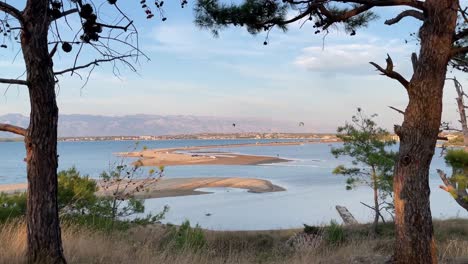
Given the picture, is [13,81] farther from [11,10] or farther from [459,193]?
[459,193]

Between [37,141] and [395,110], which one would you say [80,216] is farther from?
[395,110]

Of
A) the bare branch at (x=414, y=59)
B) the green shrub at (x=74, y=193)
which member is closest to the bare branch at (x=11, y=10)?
the bare branch at (x=414, y=59)

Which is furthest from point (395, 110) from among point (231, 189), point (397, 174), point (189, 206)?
point (231, 189)

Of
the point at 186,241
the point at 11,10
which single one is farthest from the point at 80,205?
the point at 11,10

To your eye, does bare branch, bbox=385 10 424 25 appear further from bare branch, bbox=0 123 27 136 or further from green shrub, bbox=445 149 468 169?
bare branch, bbox=0 123 27 136

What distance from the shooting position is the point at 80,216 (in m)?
10.0

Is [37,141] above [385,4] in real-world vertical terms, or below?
below

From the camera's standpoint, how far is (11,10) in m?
4.33

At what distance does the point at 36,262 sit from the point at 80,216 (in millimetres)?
5921

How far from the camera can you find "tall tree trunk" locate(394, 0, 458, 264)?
5398 millimetres

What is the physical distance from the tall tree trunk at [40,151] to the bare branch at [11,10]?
69 mm

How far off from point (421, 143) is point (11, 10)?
430cm

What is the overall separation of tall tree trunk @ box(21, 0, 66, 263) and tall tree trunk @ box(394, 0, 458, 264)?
3583mm

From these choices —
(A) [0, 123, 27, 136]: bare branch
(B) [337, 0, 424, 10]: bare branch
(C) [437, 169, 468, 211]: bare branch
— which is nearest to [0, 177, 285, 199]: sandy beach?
(C) [437, 169, 468, 211]: bare branch
